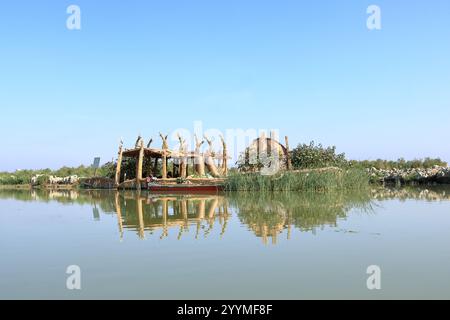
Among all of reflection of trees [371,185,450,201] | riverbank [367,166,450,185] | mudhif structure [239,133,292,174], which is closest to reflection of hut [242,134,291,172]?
mudhif structure [239,133,292,174]

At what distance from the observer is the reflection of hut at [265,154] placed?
893 inches

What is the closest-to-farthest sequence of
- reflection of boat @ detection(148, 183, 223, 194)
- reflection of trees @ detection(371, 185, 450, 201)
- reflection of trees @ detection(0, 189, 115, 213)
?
reflection of trees @ detection(0, 189, 115, 213)
reflection of trees @ detection(371, 185, 450, 201)
reflection of boat @ detection(148, 183, 223, 194)

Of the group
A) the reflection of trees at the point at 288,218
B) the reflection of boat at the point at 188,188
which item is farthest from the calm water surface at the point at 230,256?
the reflection of boat at the point at 188,188

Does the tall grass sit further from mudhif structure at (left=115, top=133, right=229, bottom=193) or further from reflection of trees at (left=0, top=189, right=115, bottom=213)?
reflection of trees at (left=0, top=189, right=115, bottom=213)

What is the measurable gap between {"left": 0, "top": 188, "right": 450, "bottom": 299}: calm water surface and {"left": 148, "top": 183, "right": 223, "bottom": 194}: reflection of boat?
10.5 m

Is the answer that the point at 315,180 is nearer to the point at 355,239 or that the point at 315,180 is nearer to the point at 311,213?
the point at 311,213

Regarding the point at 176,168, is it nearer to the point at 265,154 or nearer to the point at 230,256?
the point at 265,154

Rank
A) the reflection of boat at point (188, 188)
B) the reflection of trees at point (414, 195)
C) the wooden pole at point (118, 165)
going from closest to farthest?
1. the reflection of trees at point (414, 195)
2. the reflection of boat at point (188, 188)
3. the wooden pole at point (118, 165)

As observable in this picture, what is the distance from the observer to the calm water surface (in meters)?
4.05

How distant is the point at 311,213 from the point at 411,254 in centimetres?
455

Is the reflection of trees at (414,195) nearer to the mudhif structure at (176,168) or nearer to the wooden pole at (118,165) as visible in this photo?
the mudhif structure at (176,168)

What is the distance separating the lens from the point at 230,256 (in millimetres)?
5418

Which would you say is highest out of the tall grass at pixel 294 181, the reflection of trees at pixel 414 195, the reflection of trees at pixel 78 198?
the tall grass at pixel 294 181
